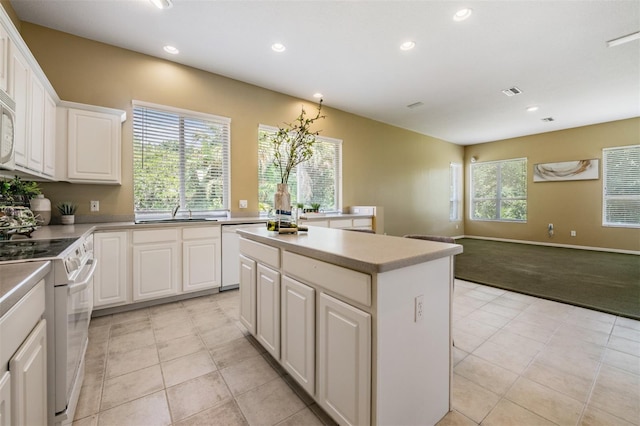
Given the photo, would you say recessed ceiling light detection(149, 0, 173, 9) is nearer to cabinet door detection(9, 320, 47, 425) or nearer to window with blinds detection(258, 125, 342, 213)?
window with blinds detection(258, 125, 342, 213)

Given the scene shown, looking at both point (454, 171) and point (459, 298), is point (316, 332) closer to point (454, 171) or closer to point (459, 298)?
point (459, 298)

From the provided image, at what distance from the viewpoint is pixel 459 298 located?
3180mm

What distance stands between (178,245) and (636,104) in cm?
811

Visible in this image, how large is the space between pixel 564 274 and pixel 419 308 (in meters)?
4.44

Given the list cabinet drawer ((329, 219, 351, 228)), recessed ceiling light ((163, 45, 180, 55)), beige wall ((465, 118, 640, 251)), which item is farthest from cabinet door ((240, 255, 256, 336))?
beige wall ((465, 118, 640, 251))

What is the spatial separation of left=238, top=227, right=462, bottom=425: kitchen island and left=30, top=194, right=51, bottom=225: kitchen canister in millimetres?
2551

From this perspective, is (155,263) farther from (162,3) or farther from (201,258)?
(162,3)

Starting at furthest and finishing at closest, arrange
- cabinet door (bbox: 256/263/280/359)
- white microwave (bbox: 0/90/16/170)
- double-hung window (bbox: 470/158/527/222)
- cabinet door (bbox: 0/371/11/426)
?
double-hung window (bbox: 470/158/527/222)
cabinet door (bbox: 256/263/280/359)
white microwave (bbox: 0/90/16/170)
cabinet door (bbox: 0/371/11/426)

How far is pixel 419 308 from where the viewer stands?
1.26m

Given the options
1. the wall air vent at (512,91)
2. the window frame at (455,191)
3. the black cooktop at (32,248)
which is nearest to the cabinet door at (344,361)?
the black cooktop at (32,248)

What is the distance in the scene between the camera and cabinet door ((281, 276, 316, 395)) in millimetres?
1438

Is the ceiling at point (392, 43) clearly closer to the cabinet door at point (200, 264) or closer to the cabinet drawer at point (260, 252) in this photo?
the cabinet drawer at point (260, 252)

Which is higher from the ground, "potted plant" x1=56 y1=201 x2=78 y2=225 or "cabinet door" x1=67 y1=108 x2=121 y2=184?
"cabinet door" x1=67 y1=108 x2=121 y2=184

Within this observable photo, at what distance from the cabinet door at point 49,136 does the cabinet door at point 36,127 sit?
0.25 feet
